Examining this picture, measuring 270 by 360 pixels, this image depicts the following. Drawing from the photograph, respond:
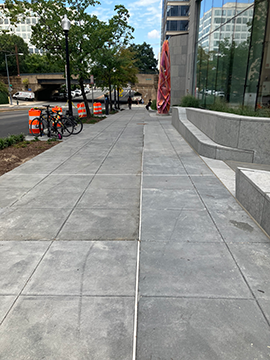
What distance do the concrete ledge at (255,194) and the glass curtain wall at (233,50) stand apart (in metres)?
8.21

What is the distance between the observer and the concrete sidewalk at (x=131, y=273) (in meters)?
2.28

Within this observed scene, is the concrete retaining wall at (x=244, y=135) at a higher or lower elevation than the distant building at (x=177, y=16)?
lower

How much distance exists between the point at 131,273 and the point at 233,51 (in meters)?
14.3

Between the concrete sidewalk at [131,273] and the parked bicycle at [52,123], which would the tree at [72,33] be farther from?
the concrete sidewalk at [131,273]

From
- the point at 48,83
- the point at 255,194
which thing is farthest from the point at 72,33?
the point at 48,83

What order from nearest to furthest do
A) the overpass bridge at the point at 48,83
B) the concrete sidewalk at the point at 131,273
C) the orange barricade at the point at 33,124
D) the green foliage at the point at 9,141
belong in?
the concrete sidewalk at the point at 131,273 → the green foliage at the point at 9,141 → the orange barricade at the point at 33,124 → the overpass bridge at the point at 48,83

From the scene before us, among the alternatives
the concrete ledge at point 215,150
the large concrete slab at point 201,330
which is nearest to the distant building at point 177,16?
the concrete ledge at point 215,150

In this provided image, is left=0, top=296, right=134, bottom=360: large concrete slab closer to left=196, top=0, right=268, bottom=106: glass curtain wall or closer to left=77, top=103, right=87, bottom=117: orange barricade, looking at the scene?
left=196, top=0, right=268, bottom=106: glass curtain wall

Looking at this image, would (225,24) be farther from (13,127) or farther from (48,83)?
(48,83)

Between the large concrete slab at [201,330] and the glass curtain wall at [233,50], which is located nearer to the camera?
the large concrete slab at [201,330]

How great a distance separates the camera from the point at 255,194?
440 centimetres

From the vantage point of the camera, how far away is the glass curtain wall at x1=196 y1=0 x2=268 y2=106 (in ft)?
39.3

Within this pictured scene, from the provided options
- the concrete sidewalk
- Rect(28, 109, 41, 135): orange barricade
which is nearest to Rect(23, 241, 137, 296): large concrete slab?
the concrete sidewalk

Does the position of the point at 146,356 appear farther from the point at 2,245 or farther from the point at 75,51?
the point at 75,51
